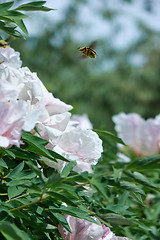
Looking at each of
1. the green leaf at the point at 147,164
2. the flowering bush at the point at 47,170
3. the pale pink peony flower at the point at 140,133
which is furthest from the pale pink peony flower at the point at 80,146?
the pale pink peony flower at the point at 140,133

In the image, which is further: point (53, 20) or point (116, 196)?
point (53, 20)

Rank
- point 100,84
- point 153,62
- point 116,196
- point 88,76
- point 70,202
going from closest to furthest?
point 70,202, point 116,196, point 88,76, point 100,84, point 153,62

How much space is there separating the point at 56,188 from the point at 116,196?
1.63 feet

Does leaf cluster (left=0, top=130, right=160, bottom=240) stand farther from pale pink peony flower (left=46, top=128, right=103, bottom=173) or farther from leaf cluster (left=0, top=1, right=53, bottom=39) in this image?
leaf cluster (left=0, top=1, right=53, bottom=39)

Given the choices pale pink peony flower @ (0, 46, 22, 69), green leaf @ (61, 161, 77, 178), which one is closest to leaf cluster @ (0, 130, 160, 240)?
green leaf @ (61, 161, 77, 178)

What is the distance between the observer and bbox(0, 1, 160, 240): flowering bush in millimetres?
641

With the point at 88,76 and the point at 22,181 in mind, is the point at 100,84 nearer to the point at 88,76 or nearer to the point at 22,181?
the point at 88,76

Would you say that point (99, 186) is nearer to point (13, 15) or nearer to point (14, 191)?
point (14, 191)

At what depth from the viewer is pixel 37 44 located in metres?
11.7

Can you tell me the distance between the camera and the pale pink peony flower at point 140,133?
1658mm

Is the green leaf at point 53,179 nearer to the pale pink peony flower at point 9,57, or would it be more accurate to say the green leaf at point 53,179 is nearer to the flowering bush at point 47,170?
the flowering bush at point 47,170

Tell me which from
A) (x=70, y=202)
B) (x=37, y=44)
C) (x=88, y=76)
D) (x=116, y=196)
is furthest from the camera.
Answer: (x=88, y=76)

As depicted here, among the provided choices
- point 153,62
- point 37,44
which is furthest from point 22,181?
point 153,62

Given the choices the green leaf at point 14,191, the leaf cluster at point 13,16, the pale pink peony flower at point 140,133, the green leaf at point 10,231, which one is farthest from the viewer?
the pale pink peony flower at point 140,133
